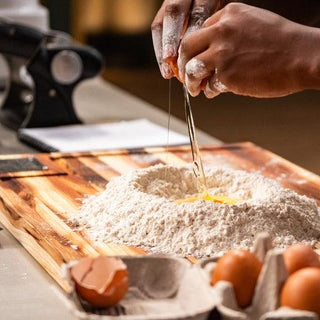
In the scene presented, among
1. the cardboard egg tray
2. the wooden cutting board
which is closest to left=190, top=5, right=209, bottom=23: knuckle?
the wooden cutting board

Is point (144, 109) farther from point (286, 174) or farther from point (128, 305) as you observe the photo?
point (128, 305)

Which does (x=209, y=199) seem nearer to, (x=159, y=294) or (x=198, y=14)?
(x=198, y=14)

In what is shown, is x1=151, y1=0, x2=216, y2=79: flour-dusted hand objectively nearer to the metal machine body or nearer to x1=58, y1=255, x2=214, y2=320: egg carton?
x1=58, y1=255, x2=214, y2=320: egg carton

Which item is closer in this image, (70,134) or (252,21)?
(252,21)

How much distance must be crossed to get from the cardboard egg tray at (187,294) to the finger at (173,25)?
23.3 inches

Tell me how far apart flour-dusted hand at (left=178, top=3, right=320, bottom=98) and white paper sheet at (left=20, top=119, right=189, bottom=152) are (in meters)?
0.99

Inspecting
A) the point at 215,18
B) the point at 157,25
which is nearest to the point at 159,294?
the point at 215,18

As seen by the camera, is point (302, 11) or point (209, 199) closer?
point (209, 199)

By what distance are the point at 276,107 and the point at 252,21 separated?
2.05 metres

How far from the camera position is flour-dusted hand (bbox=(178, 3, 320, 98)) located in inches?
57.8

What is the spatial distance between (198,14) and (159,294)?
2.49 feet

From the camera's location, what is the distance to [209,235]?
5.26 feet

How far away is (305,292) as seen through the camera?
3.54ft

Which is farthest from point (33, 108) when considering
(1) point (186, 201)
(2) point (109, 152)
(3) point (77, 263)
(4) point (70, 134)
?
(3) point (77, 263)
